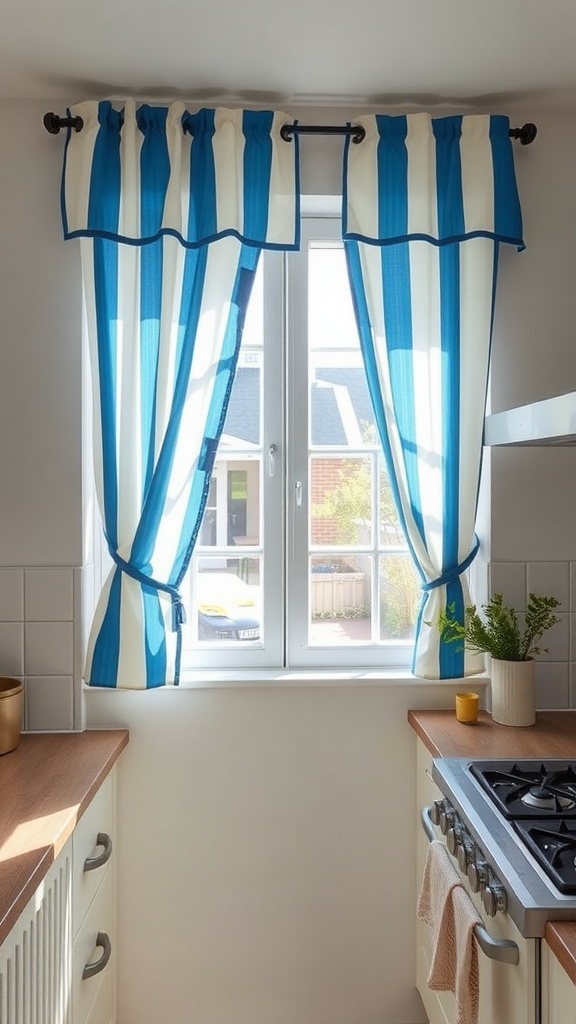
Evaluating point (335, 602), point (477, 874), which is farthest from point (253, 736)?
point (477, 874)

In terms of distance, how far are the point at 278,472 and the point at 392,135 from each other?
38.1 inches

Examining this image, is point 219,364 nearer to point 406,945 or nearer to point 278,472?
point 278,472

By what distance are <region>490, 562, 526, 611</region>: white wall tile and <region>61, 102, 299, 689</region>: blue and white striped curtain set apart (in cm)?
84

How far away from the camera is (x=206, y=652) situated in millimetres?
2242

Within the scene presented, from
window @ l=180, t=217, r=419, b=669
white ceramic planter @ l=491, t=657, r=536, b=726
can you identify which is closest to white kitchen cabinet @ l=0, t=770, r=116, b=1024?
window @ l=180, t=217, r=419, b=669

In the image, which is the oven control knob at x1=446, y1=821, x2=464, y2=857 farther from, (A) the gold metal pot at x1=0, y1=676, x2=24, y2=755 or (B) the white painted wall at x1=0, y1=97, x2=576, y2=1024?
(A) the gold metal pot at x1=0, y1=676, x2=24, y2=755

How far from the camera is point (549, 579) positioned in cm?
217

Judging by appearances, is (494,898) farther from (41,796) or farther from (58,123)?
(58,123)

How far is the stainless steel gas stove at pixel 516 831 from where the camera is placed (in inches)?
47.3

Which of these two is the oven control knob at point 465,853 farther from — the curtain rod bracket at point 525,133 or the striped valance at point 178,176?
the curtain rod bracket at point 525,133

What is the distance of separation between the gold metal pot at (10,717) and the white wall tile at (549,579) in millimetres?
1394

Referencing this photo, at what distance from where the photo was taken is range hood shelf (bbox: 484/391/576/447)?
4.19 feet

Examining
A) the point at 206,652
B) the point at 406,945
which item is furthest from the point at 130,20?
the point at 406,945

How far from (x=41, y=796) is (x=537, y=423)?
1.27 metres
